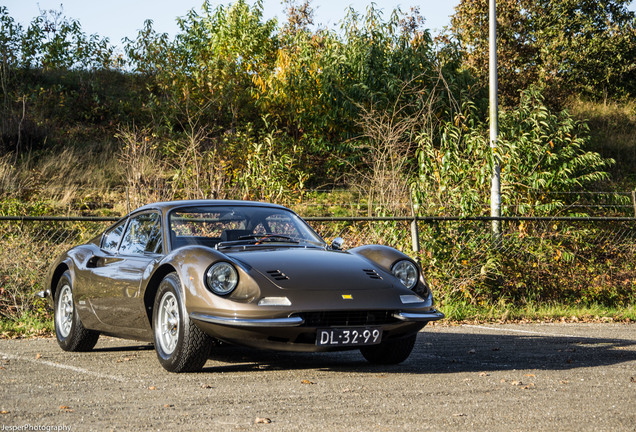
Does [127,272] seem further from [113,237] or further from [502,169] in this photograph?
[502,169]

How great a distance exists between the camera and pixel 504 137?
1544cm

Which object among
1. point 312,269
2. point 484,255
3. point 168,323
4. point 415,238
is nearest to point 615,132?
point 484,255

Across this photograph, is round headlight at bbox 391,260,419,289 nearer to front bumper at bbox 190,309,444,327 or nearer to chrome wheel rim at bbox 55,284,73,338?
front bumper at bbox 190,309,444,327

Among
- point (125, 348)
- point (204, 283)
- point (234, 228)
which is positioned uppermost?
point (234, 228)

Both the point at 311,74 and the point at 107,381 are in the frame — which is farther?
the point at 311,74

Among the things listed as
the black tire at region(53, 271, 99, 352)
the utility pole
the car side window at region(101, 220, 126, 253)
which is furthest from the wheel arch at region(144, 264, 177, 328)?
the utility pole

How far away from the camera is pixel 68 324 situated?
747cm

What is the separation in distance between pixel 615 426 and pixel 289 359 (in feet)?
10.4

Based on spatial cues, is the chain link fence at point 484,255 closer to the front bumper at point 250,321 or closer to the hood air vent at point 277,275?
the hood air vent at point 277,275

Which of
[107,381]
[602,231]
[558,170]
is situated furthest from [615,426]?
[558,170]

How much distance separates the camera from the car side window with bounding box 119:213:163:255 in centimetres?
660

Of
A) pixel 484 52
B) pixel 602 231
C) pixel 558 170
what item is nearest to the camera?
pixel 602 231

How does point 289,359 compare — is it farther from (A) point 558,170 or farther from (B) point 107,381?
(A) point 558,170

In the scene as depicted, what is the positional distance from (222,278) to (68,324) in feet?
8.53
